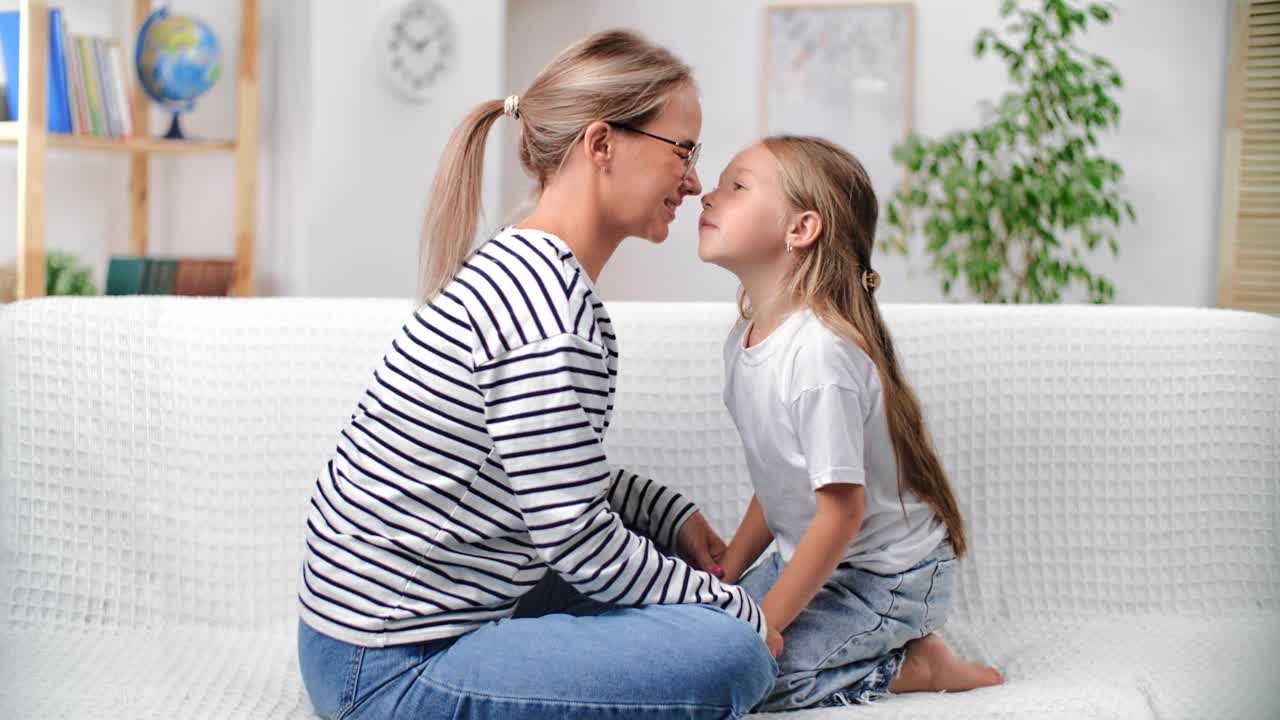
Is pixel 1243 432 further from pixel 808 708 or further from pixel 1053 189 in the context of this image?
pixel 1053 189

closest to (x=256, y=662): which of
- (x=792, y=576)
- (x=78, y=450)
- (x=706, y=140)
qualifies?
(x=78, y=450)

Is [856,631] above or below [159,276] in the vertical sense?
below

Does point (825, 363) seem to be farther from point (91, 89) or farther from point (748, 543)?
point (91, 89)

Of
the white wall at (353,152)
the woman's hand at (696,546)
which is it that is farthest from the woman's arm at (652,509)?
the white wall at (353,152)

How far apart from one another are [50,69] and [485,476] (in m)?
2.08

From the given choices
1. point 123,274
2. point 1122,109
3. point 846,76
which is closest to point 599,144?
point 123,274

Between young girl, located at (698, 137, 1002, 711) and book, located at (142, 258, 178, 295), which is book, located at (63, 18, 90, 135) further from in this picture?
young girl, located at (698, 137, 1002, 711)

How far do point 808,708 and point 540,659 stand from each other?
1.07 ft

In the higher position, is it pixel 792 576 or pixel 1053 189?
pixel 1053 189

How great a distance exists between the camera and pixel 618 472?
1.32m

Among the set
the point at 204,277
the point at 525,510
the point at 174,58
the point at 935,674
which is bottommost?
the point at 935,674

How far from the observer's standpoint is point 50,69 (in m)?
2.55

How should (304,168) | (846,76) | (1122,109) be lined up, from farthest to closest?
(846,76), (1122,109), (304,168)

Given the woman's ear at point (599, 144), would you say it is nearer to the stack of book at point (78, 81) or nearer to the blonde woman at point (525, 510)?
the blonde woman at point (525, 510)
